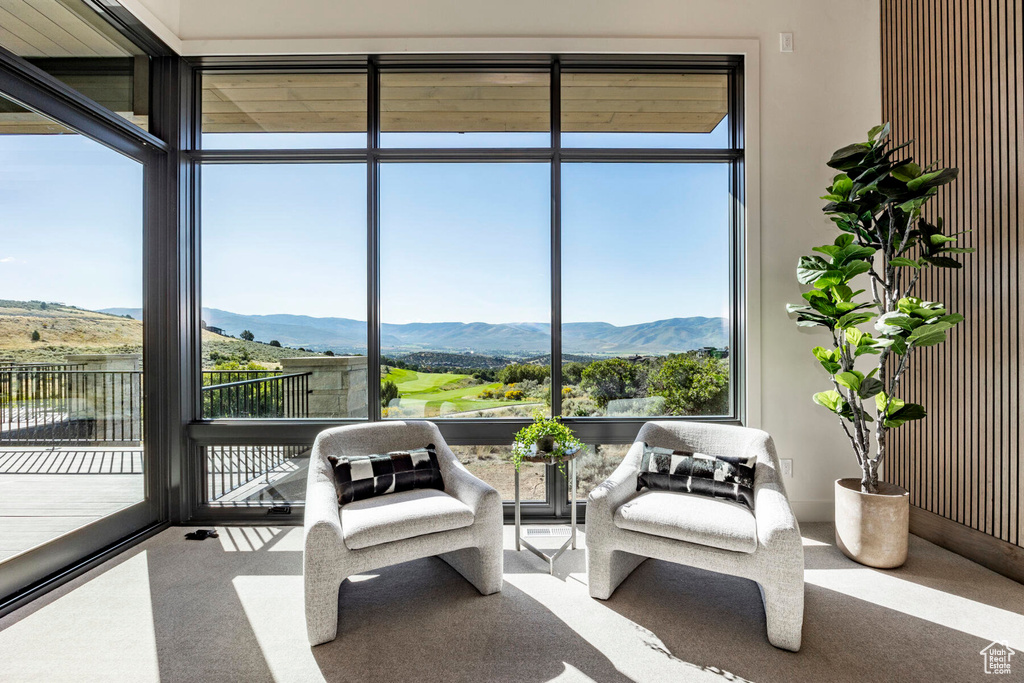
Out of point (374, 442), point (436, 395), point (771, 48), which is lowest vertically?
point (374, 442)

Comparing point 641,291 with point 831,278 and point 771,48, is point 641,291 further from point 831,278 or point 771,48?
point 771,48

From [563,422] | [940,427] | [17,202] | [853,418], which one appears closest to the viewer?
[17,202]

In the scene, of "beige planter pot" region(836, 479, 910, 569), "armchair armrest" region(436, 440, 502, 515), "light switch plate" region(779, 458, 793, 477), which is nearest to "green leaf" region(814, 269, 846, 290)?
"beige planter pot" region(836, 479, 910, 569)

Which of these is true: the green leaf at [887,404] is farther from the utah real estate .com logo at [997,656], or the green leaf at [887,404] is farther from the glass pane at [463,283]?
the glass pane at [463,283]

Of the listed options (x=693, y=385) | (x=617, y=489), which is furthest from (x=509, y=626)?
(x=693, y=385)

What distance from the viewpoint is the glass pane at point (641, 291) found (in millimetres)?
3438

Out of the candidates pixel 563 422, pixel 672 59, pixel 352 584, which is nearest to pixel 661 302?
pixel 563 422

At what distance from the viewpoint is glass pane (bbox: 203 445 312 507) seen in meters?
3.42

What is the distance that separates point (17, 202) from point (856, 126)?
4.99 meters

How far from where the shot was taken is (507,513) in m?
3.35

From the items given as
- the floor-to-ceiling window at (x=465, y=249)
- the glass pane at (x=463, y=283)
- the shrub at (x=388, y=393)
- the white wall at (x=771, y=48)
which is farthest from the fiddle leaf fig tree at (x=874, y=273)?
the shrub at (x=388, y=393)

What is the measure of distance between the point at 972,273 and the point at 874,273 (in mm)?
598

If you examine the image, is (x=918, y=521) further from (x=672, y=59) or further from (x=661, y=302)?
(x=672, y=59)

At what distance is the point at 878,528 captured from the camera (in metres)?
2.67
